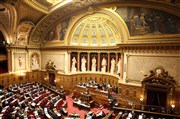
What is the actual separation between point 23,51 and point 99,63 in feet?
42.2

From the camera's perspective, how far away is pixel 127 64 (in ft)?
50.1

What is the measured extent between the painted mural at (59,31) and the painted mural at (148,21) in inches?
333

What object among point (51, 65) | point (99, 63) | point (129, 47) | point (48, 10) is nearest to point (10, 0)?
point (48, 10)

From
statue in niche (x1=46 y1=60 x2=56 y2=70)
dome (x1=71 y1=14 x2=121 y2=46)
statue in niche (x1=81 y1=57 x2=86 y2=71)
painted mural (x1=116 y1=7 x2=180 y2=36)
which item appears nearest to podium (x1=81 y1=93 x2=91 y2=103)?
statue in niche (x1=81 y1=57 x2=86 y2=71)

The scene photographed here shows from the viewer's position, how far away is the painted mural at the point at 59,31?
63.7ft

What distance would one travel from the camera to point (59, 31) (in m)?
20.3

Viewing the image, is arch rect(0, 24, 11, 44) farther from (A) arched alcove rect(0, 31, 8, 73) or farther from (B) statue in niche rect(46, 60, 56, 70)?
(B) statue in niche rect(46, 60, 56, 70)

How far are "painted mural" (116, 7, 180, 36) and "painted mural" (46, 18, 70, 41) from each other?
333 inches

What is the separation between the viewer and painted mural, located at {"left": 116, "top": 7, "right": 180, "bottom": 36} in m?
12.7

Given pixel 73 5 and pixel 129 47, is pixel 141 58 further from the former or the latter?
pixel 73 5

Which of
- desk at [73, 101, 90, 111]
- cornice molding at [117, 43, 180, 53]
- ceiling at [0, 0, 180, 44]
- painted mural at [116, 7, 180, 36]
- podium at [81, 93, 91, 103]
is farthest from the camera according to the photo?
podium at [81, 93, 91, 103]

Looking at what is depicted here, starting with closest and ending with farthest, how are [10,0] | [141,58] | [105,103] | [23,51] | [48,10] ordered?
[10,0] → [141,58] → [105,103] → [48,10] → [23,51]

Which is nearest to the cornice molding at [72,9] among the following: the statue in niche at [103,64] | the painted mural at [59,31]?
the painted mural at [59,31]

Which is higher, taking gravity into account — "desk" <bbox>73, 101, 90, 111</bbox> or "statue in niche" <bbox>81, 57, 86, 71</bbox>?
"statue in niche" <bbox>81, 57, 86, 71</bbox>
